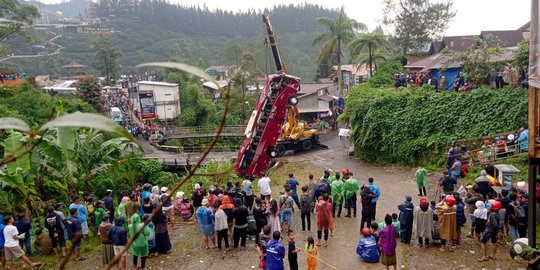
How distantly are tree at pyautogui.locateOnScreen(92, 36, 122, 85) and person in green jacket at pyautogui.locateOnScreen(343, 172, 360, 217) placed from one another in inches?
1917

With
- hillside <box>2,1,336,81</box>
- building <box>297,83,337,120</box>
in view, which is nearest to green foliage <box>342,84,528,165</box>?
building <box>297,83,337,120</box>

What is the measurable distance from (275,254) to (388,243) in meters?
2.29

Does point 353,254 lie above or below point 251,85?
below

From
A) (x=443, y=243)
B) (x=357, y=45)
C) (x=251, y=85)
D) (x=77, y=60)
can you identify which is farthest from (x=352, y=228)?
(x=77, y=60)

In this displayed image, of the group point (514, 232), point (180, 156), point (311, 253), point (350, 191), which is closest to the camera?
point (311, 253)

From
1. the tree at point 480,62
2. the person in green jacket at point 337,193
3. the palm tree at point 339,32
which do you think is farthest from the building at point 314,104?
the person in green jacket at point 337,193

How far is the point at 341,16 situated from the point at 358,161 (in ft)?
53.6

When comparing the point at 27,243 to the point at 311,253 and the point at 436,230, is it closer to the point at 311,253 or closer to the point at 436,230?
the point at 311,253

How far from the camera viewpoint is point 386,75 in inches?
1067

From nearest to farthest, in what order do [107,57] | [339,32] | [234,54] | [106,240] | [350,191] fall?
[106,240] → [350,191] → [339,32] → [107,57] → [234,54]

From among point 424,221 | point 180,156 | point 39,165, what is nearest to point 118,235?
point 39,165

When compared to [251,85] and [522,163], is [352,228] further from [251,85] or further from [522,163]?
[251,85]

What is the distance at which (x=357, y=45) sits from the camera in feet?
98.8

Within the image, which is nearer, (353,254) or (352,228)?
(353,254)
